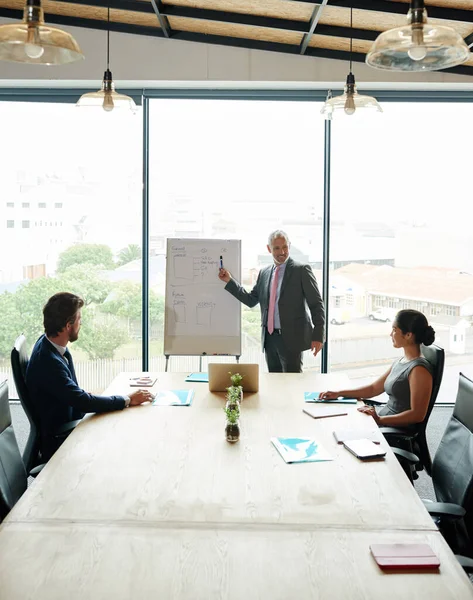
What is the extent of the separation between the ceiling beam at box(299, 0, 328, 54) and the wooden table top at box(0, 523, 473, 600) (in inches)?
147

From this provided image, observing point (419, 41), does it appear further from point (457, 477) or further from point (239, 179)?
point (239, 179)

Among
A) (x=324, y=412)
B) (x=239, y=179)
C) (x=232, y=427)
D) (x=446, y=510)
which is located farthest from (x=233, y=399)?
(x=239, y=179)

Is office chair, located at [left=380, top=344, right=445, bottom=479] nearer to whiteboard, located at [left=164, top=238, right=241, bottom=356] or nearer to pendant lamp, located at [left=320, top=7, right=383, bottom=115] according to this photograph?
pendant lamp, located at [left=320, top=7, right=383, bottom=115]

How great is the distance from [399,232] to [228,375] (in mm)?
3269

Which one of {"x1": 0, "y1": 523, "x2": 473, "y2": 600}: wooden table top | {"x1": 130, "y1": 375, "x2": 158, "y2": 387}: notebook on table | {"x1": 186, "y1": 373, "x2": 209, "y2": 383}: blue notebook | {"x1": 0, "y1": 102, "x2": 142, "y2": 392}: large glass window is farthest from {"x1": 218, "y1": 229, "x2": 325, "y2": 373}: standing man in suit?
{"x1": 0, "y1": 523, "x2": 473, "y2": 600}: wooden table top

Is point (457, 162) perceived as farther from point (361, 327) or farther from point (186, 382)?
point (186, 382)

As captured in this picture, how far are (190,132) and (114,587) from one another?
518cm

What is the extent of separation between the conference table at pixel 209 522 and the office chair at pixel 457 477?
0.59ft

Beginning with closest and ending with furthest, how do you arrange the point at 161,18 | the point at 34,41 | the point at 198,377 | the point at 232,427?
the point at 34,41 → the point at 232,427 → the point at 198,377 → the point at 161,18

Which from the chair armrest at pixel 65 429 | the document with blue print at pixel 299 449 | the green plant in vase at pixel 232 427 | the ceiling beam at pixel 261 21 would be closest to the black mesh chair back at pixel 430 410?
the document with blue print at pixel 299 449

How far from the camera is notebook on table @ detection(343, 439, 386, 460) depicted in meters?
2.92

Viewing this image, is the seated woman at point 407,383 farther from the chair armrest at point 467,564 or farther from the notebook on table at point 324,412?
the chair armrest at point 467,564

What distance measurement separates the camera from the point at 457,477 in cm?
279

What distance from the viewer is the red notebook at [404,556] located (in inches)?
78.5
